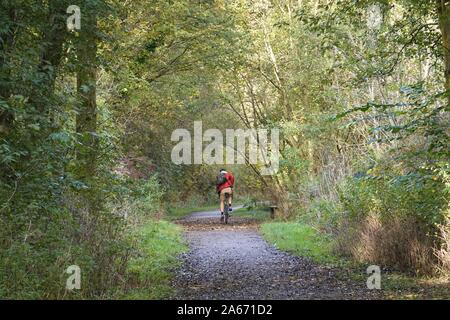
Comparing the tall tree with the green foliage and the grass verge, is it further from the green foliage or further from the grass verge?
the grass verge

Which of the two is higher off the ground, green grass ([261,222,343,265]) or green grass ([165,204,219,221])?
green grass ([165,204,219,221])

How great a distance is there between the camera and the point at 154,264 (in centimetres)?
1088

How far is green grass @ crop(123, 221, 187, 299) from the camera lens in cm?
835

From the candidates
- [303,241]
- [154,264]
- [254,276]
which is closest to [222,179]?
[303,241]

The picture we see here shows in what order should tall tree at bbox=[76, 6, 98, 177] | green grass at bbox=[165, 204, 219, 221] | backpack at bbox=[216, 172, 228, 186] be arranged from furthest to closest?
1. green grass at bbox=[165, 204, 219, 221]
2. backpack at bbox=[216, 172, 228, 186]
3. tall tree at bbox=[76, 6, 98, 177]

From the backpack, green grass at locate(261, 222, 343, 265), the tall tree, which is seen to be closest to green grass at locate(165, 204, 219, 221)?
the backpack

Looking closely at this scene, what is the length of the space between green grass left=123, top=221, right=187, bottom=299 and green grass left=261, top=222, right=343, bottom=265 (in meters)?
2.68

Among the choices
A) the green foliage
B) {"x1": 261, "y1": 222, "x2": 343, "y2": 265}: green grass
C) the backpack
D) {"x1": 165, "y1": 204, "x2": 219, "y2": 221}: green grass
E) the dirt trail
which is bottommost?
the dirt trail

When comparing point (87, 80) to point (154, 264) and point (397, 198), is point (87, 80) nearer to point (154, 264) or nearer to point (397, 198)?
point (154, 264)

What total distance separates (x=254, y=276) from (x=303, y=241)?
4839 millimetres

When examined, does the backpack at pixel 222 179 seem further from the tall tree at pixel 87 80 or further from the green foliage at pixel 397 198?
the tall tree at pixel 87 80

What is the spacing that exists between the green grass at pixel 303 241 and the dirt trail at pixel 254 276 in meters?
0.37
